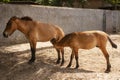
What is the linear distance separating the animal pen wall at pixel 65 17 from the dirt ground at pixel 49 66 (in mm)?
2028

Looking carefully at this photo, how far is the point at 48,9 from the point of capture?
54.0ft

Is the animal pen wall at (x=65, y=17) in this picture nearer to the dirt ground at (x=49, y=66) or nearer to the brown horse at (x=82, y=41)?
the dirt ground at (x=49, y=66)

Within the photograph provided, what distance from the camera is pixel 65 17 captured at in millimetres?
17594

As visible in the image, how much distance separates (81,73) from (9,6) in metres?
7.33

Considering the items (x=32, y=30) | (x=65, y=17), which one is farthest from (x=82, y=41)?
(x=65, y=17)

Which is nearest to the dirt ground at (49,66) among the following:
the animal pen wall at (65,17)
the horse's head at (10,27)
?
the horse's head at (10,27)

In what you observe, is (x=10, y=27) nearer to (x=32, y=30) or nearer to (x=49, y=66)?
(x=32, y=30)

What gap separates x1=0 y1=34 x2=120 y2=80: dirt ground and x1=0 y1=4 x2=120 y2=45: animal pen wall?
2.03 metres

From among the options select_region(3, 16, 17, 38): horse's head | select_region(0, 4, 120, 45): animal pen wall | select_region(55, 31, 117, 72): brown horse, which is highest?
select_region(3, 16, 17, 38): horse's head

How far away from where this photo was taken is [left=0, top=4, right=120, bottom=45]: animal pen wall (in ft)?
48.5

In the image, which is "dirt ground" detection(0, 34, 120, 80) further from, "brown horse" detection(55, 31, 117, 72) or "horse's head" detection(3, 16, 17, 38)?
"horse's head" detection(3, 16, 17, 38)

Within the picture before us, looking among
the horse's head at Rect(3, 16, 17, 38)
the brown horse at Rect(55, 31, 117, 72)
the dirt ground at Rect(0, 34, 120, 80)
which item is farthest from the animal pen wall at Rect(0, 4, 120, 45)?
the brown horse at Rect(55, 31, 117, 72)

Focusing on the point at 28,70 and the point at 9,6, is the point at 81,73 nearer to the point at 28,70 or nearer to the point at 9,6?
the point at 28,70

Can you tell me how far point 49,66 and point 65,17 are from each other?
8.43 m
